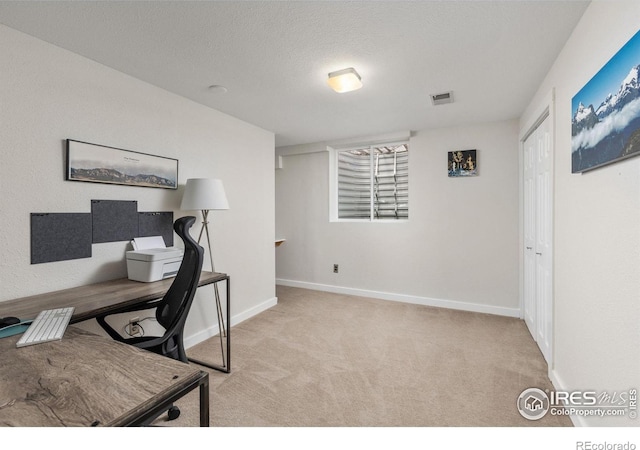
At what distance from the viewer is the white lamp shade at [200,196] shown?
2521mm

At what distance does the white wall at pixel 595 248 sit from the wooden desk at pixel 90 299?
235 centimetres

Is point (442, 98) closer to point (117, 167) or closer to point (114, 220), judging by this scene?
point (117, 167)

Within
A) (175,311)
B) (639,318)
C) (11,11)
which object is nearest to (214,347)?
(175,311)

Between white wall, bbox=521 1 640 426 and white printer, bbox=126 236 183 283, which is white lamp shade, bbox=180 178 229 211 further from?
white wall, bbox=521 1 640 426

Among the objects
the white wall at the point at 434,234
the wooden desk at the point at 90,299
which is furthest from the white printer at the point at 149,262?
the white wall at the point at 434,234

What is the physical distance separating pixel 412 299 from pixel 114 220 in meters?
3.52

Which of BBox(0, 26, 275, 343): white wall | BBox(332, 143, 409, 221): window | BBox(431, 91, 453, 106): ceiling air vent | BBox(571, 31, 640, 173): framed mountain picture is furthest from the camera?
BBox(332, 143, 409, 221): window

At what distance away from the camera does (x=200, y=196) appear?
2.54 m

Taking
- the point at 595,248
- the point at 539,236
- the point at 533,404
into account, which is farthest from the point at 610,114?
the point at 533,404

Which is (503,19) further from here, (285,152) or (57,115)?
(285,152)

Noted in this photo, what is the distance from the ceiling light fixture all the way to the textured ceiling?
57 mm

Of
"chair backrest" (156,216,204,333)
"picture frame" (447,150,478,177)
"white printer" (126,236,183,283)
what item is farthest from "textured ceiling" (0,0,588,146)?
"white printer" (126,236,183,283)

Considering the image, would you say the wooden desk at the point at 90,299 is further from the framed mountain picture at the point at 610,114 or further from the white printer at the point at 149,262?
the framed mountain picture at the point at 610,114

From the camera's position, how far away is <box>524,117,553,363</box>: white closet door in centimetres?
230
